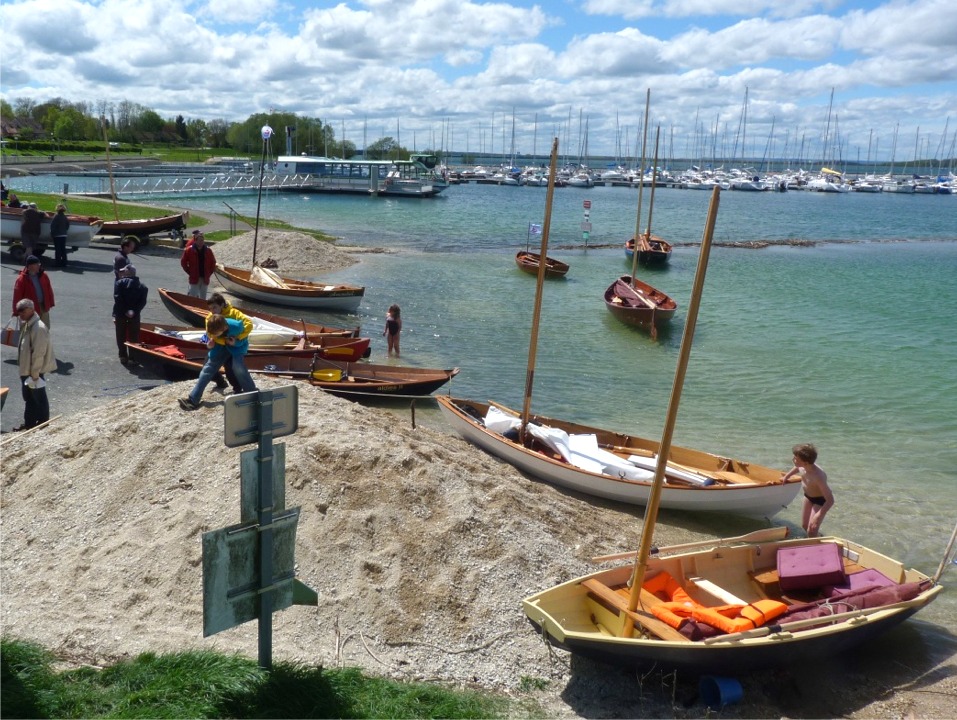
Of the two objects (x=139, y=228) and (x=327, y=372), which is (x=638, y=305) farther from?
(x=139, y=228)

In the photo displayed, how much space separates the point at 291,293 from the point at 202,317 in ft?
17.5

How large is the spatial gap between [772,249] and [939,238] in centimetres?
2540

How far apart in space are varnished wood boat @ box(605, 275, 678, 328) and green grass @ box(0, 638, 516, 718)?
2225 centimetres

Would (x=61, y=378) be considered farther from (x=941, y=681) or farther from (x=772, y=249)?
(x=772, y=249)

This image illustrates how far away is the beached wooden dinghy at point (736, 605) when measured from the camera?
761 centimetres

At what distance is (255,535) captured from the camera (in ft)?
17.4

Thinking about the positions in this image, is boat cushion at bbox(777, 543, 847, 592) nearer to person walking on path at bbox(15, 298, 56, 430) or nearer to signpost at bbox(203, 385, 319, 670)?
signpost at bbox(203, 385, 319, 670)

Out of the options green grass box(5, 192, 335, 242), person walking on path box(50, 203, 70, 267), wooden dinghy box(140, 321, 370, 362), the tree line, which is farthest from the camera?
the tree line

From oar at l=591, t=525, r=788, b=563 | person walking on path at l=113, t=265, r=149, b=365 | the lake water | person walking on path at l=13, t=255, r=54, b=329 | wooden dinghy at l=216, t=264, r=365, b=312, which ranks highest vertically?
person walking on path at l=13, t=255, r=54, b=329

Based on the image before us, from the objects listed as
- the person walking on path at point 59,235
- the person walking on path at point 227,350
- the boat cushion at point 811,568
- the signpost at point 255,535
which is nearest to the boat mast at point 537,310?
the person walking on path at point 227,350

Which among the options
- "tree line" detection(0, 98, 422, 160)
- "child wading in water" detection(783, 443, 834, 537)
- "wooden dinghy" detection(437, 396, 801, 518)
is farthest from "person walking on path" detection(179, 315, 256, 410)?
"tree line" detection(0, 98, 422, 160)

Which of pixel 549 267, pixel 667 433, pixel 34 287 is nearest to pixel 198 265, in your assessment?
pixel 34 287

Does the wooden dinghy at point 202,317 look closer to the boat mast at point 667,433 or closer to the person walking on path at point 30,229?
the person walking on path at point 30,229

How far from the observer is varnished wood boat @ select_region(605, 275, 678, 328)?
27.8 m
